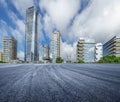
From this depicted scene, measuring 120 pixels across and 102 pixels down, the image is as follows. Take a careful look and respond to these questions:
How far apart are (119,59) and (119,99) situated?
114945mm

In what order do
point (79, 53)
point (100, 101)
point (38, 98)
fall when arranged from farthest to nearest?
1. point (79, 53)
2. point (38, 98)
3. point (100, 101)

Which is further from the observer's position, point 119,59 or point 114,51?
point 114,51

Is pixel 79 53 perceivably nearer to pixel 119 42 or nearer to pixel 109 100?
pixel 119 42

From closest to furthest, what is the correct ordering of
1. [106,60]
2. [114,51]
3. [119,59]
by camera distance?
[119,59]
[106,60]
[114,51]

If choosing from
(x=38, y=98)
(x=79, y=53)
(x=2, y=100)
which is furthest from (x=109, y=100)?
(x=79, y=53)

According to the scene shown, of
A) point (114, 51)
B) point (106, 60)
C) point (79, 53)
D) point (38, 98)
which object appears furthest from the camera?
point (79, 53)

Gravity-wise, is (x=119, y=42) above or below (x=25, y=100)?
above

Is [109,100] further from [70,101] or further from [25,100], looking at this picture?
[25,100]

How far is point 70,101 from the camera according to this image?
3799mm

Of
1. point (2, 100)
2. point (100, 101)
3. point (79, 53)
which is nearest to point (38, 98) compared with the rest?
point (2, 100)

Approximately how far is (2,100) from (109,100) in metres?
2.60

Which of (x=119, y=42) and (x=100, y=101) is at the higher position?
(x=119, y=42)

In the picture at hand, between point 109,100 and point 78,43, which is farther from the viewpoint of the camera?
point 78,43

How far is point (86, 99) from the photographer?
3980 mm
